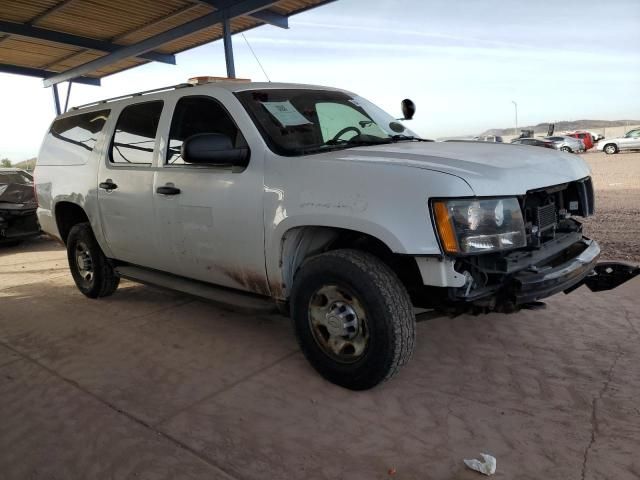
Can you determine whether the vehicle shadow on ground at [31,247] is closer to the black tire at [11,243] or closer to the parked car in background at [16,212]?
the black tire at [11,243]

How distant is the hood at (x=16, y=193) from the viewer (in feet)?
28.9

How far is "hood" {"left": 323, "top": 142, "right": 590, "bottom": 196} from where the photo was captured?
2.64 m

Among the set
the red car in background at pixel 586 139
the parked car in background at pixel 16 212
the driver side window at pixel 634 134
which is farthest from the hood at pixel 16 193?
the red car in background at pixel 586 139

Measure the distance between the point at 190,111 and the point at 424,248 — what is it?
223cm

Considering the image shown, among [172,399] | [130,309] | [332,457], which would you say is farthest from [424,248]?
[130,309]

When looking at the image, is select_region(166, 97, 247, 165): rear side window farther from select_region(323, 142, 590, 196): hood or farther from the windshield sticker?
select_region(323, 142, 590, 196): hood

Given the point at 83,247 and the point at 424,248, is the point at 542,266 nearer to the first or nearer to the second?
the point at 424,248

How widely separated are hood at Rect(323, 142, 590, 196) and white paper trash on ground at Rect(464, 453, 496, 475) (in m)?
1.27

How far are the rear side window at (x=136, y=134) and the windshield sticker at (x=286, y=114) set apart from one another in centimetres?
104

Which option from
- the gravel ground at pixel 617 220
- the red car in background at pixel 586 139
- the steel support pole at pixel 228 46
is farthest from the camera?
the red car in background at pixel 586 139

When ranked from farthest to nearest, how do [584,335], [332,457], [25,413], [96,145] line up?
[96,145] → [584,335] → [25,413] → [332,457]

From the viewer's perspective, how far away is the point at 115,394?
3.21 meters

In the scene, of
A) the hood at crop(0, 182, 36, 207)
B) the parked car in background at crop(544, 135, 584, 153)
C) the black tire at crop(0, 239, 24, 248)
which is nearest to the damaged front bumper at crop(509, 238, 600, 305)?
the hood at crop(0, 182, 36, 207)

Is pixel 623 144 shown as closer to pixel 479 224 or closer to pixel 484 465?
pixel 479 224
